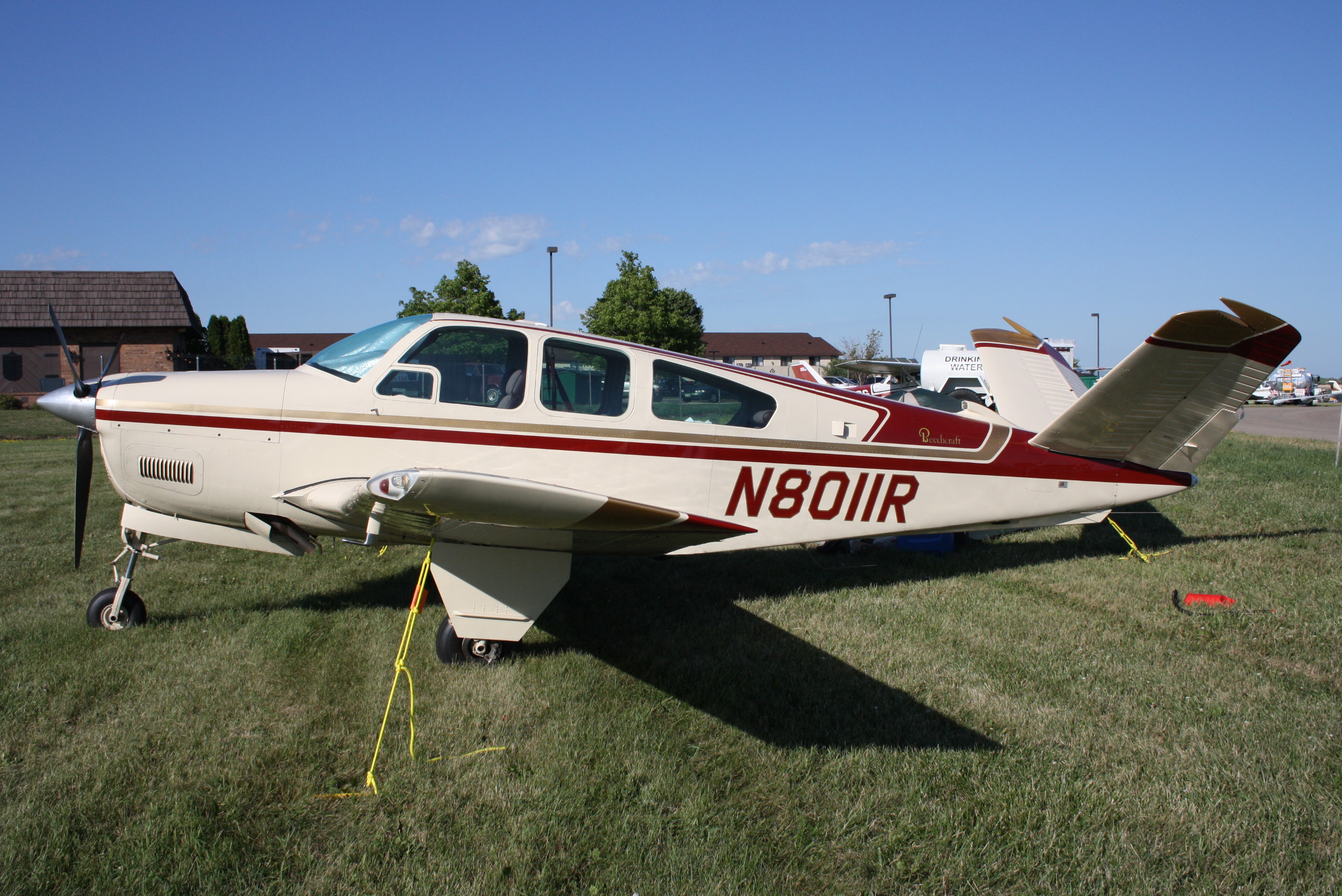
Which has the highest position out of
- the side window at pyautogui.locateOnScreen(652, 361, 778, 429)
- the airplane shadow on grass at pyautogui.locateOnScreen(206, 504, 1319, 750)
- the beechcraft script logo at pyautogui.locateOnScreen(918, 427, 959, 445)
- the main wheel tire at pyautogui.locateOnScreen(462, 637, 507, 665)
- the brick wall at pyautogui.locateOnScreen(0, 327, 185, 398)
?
the brick wall at pyautogui.locateOnScreen(0, 327, 185, 398)

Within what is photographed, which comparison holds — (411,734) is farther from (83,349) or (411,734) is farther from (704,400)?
(83,349)

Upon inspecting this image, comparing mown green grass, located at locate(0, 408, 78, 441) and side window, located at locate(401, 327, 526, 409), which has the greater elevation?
side window, located at locate(401, 327, 526, 409)

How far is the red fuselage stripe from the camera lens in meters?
4.27

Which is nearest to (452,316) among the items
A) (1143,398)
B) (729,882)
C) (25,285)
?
(729,882)

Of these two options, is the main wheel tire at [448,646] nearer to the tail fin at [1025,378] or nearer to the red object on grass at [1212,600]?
the tail fin at [1025,378]

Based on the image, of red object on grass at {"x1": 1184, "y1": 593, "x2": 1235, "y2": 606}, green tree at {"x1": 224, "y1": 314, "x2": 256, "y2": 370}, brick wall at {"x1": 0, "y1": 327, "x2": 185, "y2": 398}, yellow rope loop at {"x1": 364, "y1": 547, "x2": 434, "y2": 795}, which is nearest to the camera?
yellow rope loop at {"x1": 364, "y1": 547, "x2": 434, "y2": 795}

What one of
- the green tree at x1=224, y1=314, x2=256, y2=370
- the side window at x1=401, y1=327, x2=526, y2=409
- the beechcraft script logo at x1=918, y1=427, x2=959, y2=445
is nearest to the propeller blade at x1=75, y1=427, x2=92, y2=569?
the side window at x1=401, y1=327, x2=526, y2=409

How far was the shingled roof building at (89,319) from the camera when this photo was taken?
33125 millimetres

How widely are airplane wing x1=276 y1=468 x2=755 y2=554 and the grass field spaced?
0.85 m

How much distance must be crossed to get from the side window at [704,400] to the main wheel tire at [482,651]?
179cm

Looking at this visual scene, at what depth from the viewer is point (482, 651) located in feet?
15.1

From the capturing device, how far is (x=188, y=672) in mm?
4324

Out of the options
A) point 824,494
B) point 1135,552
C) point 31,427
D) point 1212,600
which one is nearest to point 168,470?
point 824,494

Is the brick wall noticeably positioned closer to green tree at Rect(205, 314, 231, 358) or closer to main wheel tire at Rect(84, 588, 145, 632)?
green tree at Rect(205, 314, 231, 358)
